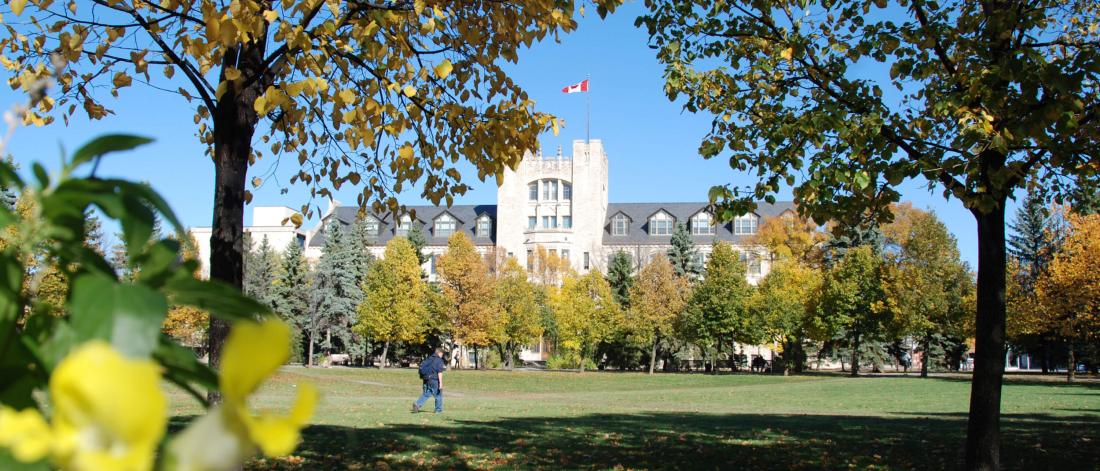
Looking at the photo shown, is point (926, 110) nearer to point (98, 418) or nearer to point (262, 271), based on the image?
point (98, 418)

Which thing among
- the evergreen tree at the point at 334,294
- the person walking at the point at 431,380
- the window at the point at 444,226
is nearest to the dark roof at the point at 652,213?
the window at the point at 444,226

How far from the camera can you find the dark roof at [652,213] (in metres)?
77.0

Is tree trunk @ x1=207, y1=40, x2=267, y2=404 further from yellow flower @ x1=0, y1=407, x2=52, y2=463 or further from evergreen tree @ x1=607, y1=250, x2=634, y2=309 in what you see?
evergreen tree @ x1=607, y1=250, x2=634, y2=309

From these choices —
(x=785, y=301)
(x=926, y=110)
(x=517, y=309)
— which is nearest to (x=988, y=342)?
(x=926, y=110)

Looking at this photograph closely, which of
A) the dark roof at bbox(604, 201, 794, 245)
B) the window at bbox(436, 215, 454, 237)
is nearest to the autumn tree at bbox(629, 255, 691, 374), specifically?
the dark roof at bbox(604, 201, 794, 245)

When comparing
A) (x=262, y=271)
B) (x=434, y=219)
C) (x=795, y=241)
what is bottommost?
(x=262, y=271)

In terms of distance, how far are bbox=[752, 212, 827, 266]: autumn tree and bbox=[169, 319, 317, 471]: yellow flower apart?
199ft

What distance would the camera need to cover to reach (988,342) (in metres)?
8.09

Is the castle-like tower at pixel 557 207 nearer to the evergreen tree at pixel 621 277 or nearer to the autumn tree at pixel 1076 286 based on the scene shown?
the evergreen tree at pixel 621 277

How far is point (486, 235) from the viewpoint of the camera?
7812 cm

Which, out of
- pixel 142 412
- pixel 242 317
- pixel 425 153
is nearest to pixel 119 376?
pixel 142 412

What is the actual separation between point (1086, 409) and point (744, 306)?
1274 inches

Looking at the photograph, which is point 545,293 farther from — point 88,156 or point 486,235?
point 88,156

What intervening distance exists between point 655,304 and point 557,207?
72.4ft
